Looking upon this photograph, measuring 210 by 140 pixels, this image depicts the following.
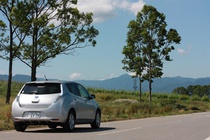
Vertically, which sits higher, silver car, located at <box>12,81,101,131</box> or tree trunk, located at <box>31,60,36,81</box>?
tree trunk, located at <box>31,60,36,81</box>

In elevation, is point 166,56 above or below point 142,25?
below

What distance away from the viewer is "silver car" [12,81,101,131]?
13602mm

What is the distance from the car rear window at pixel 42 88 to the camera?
46.2 feet

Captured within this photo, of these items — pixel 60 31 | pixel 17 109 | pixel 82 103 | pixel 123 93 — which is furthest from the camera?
pixel 123 93

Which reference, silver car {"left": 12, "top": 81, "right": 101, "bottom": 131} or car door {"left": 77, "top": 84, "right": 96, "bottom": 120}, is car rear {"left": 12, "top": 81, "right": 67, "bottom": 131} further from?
car door {"left": 77, "top": 84, "right": 96, "bottom": 120}

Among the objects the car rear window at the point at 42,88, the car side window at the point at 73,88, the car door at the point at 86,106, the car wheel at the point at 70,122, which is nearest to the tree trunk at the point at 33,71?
the car door at the point at 86,106

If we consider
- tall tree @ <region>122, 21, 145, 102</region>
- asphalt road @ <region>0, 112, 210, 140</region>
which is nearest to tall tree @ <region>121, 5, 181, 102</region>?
tall tree @ <region>122, 21, 145, 102</region>

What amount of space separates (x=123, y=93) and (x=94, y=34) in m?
35.5

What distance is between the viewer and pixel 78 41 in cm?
3462

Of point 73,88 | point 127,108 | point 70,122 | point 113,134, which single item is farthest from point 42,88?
point 127,108

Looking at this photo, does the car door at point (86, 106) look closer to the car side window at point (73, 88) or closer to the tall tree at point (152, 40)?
the car side window at point (73, 88)

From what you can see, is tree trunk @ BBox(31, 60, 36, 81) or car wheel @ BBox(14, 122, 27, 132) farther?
tree trunk @ BBox(31, 60, 36, 81)

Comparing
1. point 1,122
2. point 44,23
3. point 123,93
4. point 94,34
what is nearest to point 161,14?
point 94,34

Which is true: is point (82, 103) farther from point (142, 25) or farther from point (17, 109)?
point (142, 25)
